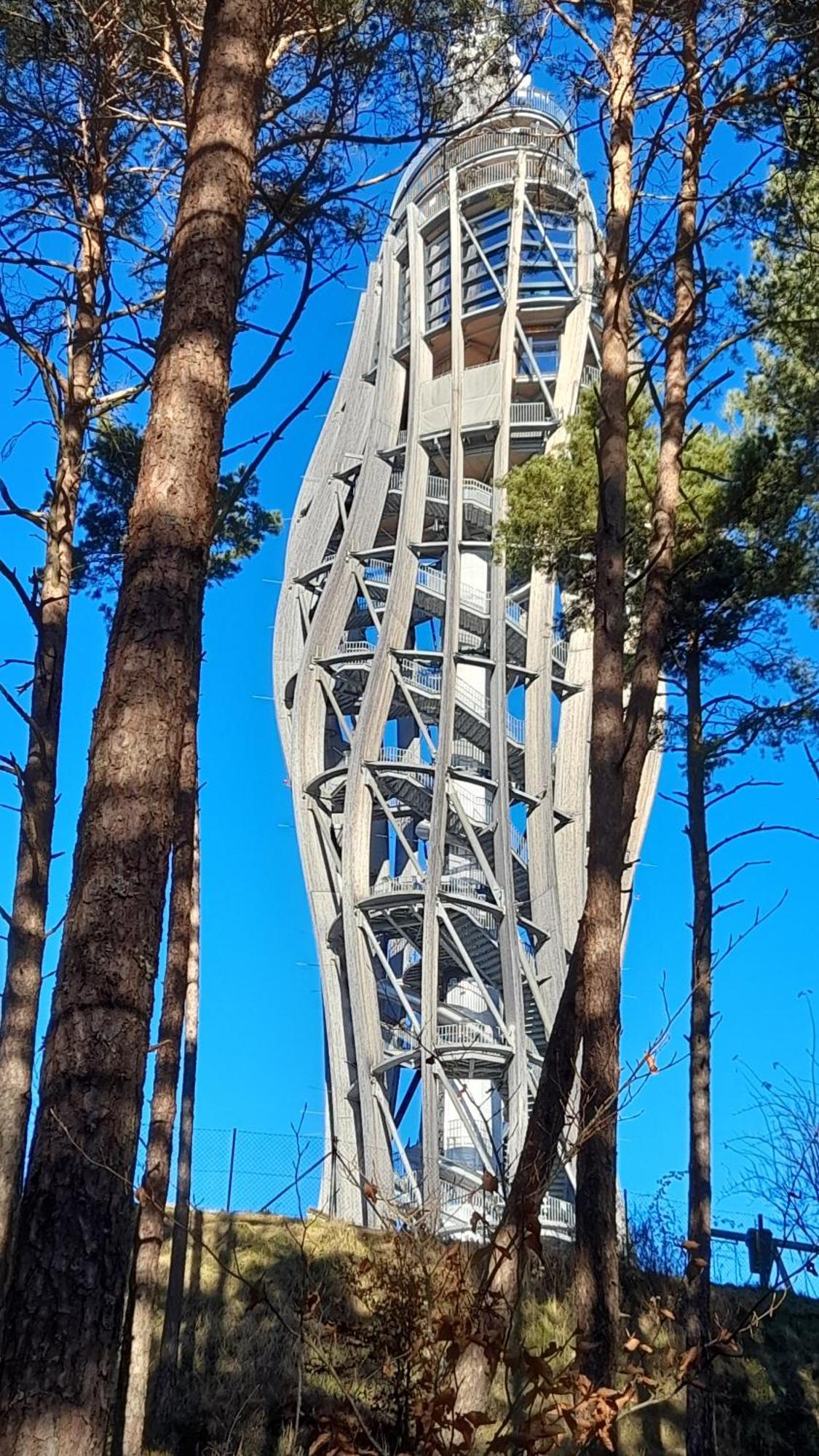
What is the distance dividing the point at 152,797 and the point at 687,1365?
1.68 meters

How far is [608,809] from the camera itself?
19.9 feet

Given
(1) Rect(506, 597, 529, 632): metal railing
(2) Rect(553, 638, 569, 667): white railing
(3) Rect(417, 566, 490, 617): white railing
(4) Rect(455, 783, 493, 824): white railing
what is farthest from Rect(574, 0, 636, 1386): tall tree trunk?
(2) Rect(553, 638, 569, 667): white railing

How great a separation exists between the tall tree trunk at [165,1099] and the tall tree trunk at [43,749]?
2.19 feet

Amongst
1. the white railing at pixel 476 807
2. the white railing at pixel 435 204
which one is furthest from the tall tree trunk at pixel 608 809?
the white railing at pixel 435 204

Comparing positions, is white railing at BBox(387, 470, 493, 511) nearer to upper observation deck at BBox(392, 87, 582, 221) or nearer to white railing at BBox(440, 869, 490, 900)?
upper observation deck at BBox(392, 87, 582, 221)

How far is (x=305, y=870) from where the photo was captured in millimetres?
18391

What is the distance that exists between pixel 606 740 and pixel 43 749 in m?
3.30

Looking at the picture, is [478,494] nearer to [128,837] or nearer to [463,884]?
[463,884]

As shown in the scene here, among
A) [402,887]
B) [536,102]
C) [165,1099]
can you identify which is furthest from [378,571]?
[165,1099]

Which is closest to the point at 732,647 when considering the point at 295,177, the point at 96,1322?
the point at 295,177

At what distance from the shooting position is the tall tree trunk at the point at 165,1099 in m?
6.13

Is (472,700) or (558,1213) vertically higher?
(472,700)

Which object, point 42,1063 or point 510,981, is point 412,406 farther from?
point 42,1063

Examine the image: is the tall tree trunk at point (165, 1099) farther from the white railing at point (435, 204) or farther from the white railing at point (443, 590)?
the white railing at point (435, 204)
